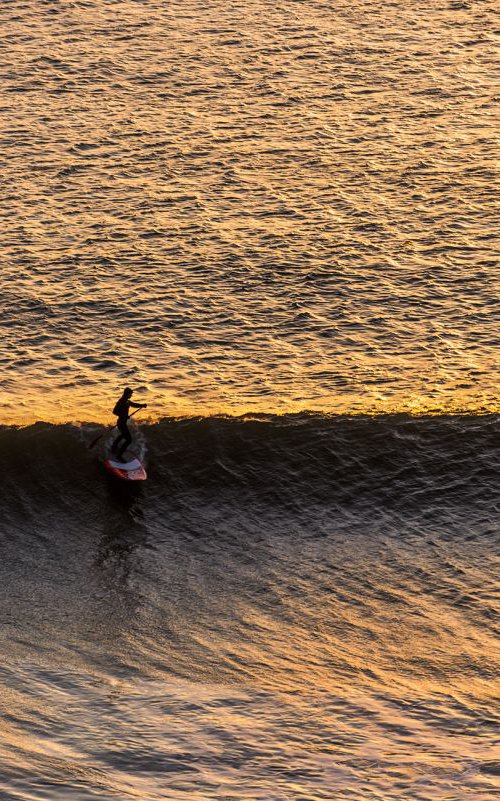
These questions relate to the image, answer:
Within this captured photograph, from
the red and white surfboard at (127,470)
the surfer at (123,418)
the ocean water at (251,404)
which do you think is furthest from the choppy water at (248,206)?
the red and white surfboard at (127,470)

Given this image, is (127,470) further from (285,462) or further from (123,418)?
(285,462)

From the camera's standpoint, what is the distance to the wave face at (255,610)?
2394cm

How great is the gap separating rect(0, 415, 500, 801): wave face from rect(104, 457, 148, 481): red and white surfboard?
498mm

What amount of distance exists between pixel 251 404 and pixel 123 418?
4.49 meters

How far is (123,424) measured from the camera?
33812 mm

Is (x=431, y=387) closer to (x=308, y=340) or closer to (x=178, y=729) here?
(x=308, y=340)

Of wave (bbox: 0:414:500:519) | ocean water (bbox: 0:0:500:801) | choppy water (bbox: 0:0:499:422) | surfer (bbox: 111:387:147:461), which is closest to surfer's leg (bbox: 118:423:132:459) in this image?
surfer (bbox: 111:387:147:461)

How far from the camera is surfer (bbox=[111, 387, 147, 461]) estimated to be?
33.4 m

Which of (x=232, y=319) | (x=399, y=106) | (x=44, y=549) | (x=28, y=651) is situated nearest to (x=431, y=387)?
(x=232, y=319)

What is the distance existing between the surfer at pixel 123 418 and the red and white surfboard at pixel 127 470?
0.31 meters

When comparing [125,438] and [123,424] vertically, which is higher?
[123,424]

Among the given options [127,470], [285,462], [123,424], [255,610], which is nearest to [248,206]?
[285,462]

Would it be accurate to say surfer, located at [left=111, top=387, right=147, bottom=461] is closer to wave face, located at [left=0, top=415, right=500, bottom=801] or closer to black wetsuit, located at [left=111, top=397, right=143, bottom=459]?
black wetsuit, located at [left=111, top=397, right=143, bottom=459]

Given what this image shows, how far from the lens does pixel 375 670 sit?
26922 millimetres
